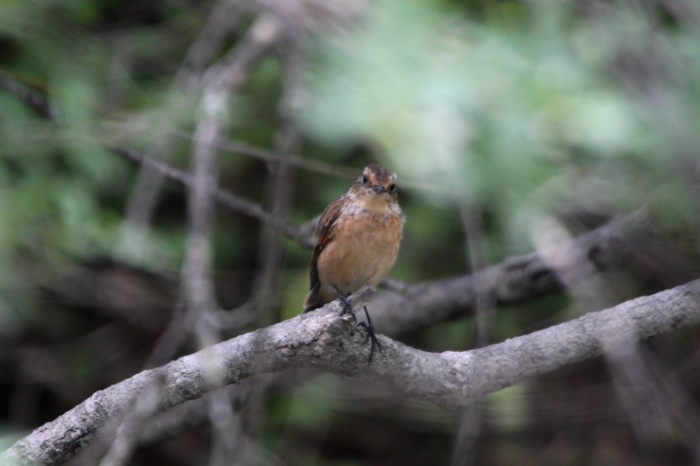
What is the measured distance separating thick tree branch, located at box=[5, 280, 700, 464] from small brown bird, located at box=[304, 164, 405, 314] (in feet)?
4.52

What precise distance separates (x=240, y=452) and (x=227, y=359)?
1089 mm

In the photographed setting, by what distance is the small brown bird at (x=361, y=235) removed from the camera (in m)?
5.19

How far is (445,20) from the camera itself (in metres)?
2.82

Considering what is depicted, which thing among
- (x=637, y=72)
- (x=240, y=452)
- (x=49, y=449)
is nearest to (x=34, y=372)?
(x=49, y=449)

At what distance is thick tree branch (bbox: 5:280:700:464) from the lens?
10.8ft

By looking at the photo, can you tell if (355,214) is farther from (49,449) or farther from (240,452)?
(240,452)

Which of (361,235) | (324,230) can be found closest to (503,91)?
(361,235)

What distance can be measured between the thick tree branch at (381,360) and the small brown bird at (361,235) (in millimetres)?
1376

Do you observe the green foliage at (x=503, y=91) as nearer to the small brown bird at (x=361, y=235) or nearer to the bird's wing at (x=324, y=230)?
the small brown bird at (x=361, y=235)

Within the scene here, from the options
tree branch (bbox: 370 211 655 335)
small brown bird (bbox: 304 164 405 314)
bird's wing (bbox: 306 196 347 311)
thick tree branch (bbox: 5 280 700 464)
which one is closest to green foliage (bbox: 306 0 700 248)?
thick tree branch (bbox: 5 280 700 464)

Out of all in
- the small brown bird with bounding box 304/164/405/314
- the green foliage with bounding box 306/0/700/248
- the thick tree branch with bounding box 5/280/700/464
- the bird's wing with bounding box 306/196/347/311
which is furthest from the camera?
the bird's wing with bounding box 306/196/347/311

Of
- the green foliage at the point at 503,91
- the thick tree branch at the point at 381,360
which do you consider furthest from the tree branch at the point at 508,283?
the green foliage at the point at 503,91

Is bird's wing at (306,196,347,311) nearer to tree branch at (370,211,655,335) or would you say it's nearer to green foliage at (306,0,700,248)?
tree branch at (370,211,655,335)

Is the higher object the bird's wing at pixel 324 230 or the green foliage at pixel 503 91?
the bird's wing at pixel 324 230
